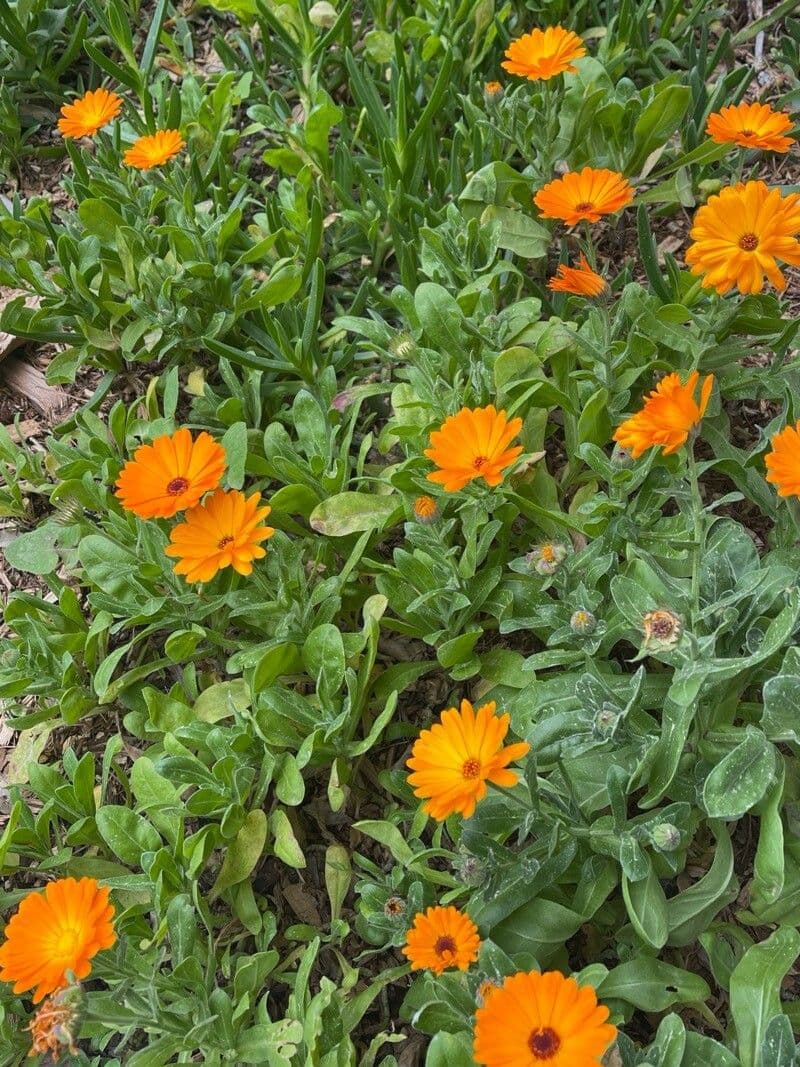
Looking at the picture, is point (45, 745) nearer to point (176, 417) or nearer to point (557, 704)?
point (176, 417)

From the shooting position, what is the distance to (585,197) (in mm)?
1965

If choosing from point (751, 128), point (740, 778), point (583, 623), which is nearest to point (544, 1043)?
point (740, 778)

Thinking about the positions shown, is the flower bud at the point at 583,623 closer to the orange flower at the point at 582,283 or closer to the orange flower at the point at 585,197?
the orange flower at the point at 582,283

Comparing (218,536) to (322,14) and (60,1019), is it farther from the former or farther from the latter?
(322,14)

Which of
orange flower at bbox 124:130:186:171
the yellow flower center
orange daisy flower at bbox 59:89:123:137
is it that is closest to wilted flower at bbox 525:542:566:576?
the yellow flower center

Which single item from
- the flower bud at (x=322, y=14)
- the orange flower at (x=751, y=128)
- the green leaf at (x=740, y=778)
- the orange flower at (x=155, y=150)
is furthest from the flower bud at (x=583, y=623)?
the flower bud at (x=322, y=14)

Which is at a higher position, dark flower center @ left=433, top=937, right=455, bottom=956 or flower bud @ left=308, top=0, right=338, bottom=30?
flower bud @ left=308, top=0, right=338, bottom=30

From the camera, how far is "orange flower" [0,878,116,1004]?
1.35 meters

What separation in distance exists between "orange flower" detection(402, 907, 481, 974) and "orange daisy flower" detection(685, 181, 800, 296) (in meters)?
1.15

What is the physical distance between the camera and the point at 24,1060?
1.73 m

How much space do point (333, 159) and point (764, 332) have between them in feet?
4.31

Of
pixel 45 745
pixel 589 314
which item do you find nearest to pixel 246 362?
pixel 589 314

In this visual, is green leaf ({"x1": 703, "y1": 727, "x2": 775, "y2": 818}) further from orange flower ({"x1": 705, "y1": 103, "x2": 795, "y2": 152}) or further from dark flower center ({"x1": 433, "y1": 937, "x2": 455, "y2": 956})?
orange flower ({"x1": 705, "y1": 103, "x2": 795, "y2": 152})

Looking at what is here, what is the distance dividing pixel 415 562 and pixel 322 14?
172 centimetres
